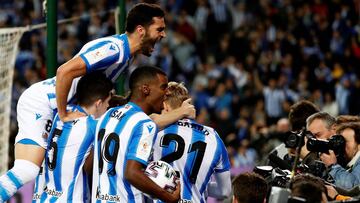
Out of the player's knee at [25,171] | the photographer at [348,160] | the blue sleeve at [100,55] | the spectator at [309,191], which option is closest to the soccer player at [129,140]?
the blue sleeve at [100,55]

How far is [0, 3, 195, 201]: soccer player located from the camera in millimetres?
7652

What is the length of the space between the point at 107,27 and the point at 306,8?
420 cm

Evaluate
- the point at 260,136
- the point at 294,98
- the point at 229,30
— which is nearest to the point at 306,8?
the point at 229,30

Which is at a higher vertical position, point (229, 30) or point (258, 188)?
point (258, 188)

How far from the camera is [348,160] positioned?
8.52 m

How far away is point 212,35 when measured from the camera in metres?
22.0

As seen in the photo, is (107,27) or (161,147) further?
(107,27)


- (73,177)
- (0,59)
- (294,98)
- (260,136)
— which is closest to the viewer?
(73,177)

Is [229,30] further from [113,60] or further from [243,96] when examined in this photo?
[113,60]

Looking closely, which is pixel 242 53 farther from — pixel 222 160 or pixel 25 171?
pixel 25 171

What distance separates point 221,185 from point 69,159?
3.90 feet

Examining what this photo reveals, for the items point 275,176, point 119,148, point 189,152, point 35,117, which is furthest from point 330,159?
point 35,117

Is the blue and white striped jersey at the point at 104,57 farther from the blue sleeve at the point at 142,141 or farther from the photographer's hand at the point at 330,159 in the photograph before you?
the photographer's hand at the point at 330,159

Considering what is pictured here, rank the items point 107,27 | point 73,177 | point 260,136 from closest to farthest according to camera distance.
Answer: point 73,177 → point 260,136 → point 107,27
